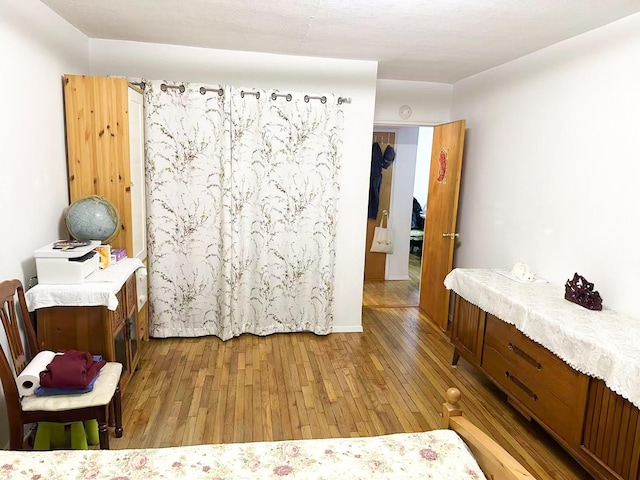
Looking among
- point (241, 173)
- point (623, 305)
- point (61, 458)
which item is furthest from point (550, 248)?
point (61, 458)

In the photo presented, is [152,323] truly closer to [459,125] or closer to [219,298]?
[219,298]

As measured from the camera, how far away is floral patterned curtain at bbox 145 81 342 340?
3.58 meters

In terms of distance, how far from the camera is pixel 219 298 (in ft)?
12.7

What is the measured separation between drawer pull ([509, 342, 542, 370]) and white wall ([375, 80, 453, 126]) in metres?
2.64

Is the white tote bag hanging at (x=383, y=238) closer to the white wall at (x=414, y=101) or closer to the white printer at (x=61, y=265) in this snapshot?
the white wall at (x=414, y=101)

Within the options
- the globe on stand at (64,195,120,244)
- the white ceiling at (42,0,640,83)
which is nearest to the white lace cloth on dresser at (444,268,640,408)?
the white ceiling at (42,0,640,83)

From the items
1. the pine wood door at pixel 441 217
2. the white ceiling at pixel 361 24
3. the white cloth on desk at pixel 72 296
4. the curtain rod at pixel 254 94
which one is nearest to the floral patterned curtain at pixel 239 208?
the curtain rod at pixel 254 94

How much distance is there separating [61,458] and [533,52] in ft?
12.3

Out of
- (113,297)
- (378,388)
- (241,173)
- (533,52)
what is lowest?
(378,388)

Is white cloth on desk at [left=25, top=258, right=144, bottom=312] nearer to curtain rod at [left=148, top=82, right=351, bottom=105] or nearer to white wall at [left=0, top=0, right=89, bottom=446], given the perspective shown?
white wall at [left=0, top=0, right=89, bottom=446]

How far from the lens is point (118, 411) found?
95.7 inches

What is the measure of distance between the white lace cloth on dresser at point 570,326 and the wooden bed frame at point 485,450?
814 mm

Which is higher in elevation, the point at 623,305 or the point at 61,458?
the point at 623,305

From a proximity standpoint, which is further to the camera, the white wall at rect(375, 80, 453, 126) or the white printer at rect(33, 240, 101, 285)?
the white wall at rect(375, 80, 453, 126)
